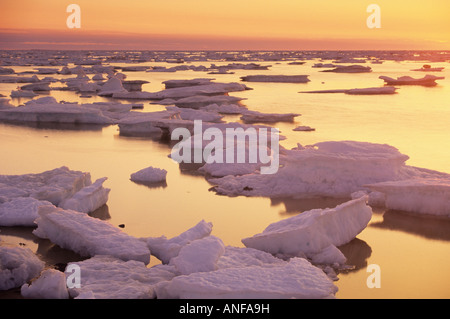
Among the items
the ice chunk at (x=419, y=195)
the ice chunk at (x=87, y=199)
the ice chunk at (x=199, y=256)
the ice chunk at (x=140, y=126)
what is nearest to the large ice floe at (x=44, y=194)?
the ice chunk at (x=87, y=199)

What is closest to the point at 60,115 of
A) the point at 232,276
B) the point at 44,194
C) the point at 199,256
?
the point at 44,194

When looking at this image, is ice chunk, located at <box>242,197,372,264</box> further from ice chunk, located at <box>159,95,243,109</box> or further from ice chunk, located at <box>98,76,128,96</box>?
ice chunk, located at <box>98,76,128,96</box>

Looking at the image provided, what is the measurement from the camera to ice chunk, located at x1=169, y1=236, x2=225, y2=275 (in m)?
4.70

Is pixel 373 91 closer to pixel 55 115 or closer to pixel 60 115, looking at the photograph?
pixel 60 115

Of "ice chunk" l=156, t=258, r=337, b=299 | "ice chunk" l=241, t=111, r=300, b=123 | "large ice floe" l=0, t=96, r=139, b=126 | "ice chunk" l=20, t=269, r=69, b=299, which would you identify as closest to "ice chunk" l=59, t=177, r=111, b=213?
"ice chunk" l=20, t=269, r=69, b=299

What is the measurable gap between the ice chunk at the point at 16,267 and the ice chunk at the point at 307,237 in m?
2.11

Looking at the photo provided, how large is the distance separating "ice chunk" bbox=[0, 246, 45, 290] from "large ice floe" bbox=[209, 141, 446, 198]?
3736mm

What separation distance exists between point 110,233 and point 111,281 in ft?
3.54

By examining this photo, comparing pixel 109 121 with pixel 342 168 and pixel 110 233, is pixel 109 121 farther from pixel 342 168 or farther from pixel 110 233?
pixel 110 233

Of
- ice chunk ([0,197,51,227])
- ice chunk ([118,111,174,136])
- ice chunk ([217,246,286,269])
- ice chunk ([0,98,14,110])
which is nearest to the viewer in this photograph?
ice chunk ([217,246,286,269])

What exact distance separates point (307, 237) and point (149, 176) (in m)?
4.07

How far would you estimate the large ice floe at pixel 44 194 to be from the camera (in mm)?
6602

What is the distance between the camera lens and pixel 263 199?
8047mm
